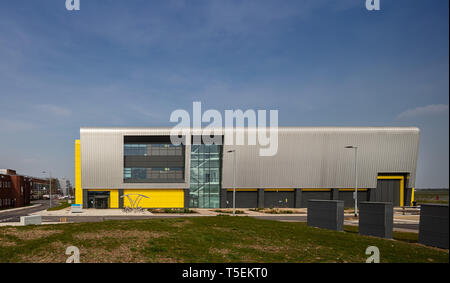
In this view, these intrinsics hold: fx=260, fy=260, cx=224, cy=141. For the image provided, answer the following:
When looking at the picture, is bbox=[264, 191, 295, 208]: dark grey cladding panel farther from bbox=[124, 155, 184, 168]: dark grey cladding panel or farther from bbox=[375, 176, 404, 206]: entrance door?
bbox=[124, 155, 184, 168]: dark grey cladding panel

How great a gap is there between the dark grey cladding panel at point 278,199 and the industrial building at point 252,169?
19cm

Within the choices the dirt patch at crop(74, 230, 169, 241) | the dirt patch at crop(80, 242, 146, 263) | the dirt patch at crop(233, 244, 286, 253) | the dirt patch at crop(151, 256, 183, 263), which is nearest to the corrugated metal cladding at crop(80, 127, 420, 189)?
the dirt patch at crop(74, 230, 169, 241)

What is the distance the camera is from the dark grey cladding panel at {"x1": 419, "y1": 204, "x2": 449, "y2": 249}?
13.7 meters

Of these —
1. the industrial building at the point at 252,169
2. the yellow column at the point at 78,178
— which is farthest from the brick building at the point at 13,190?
the industrial building at the point at 252,169

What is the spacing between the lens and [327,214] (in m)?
19.3

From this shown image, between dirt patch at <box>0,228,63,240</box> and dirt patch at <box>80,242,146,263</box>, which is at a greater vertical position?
dirt patch at <box>80,242,146,263</box>

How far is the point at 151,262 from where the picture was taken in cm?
957

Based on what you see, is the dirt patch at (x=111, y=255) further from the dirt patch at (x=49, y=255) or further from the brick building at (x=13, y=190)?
the brick building at (x=13, y=190)

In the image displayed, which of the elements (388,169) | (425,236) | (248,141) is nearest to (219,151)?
(248,141)

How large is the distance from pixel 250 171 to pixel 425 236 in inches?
1316

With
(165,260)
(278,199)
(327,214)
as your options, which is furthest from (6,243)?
(278,199)

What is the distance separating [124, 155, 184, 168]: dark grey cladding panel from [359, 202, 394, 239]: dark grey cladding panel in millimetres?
36170

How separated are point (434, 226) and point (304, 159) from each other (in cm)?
3383
